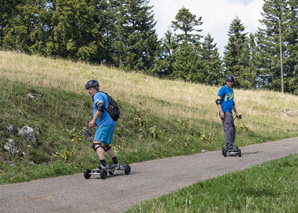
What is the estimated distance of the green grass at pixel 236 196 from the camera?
3818 mm

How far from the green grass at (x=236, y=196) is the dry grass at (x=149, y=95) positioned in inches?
366

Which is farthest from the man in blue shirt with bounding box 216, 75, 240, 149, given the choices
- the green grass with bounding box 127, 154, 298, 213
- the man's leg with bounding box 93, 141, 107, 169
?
the man's leg with bounding box 93, 141, 107, 169

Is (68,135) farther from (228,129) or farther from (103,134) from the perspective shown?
(228,129)

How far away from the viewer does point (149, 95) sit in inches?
827

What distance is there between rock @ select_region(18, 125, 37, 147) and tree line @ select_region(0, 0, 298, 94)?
37855mm

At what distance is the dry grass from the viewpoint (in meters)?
15.4

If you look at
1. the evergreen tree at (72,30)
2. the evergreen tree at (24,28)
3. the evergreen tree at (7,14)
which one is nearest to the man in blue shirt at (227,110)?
the evergreen tree at (72,30)

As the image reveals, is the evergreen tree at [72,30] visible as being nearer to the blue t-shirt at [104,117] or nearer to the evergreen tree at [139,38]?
the evergreen tree at [139,38]

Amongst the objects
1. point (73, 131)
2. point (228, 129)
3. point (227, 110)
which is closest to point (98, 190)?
point (73, 131)

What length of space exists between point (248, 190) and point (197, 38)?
67957mm

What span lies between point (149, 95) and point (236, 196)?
54.9 feet

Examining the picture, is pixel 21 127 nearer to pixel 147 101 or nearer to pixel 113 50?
pixel 147 101

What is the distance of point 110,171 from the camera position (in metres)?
7.25

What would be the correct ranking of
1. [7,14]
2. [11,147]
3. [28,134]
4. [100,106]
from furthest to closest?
[7,14] → [28,134] → [11,147] → [100,106]
